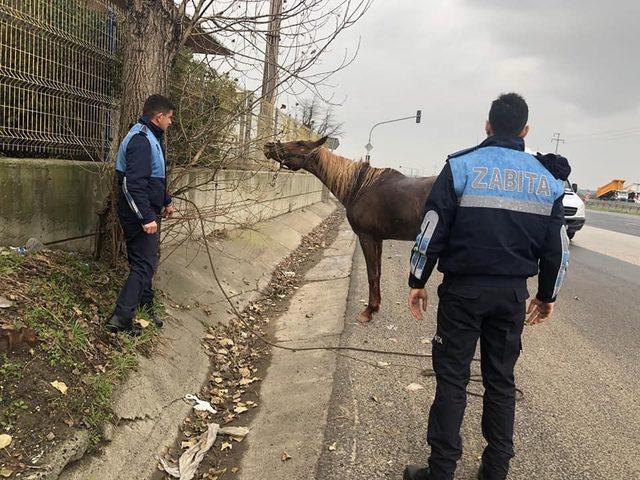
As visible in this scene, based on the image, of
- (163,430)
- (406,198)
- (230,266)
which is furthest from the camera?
(230,266)

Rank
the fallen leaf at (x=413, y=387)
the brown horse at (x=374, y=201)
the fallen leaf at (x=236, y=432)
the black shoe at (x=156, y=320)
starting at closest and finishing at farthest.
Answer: the fallen leaf at (x=236, y=432), the fallen leaf at (x=413, y=387), the black shoe at (x=156, y=320), the brown horse at (x=374, y=201)

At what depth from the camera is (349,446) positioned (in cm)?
325

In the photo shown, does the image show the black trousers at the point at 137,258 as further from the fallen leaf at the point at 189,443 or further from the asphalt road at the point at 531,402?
the asphalt road at the point at 531,402

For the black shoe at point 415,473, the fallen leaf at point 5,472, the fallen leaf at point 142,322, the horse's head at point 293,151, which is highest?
the horse's head at point 293,151

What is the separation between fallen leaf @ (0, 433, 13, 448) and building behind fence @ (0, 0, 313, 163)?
301cm

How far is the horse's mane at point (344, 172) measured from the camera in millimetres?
6012

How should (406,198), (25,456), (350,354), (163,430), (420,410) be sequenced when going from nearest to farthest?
(25,456)
(163,430)
(420,410)
(350,354)
(406,198)

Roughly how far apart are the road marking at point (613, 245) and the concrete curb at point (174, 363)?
9.12m

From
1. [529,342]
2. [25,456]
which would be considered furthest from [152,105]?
[529,342]

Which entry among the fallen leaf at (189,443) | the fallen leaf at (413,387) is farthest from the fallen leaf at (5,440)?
the fallen leaf at (413,387)

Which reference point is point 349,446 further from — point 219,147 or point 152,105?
point 219,147

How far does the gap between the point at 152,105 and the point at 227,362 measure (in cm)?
255

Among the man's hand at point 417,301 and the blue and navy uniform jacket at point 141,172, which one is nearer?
the man's hand at point 417,301

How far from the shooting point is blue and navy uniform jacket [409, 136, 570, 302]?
254cm
